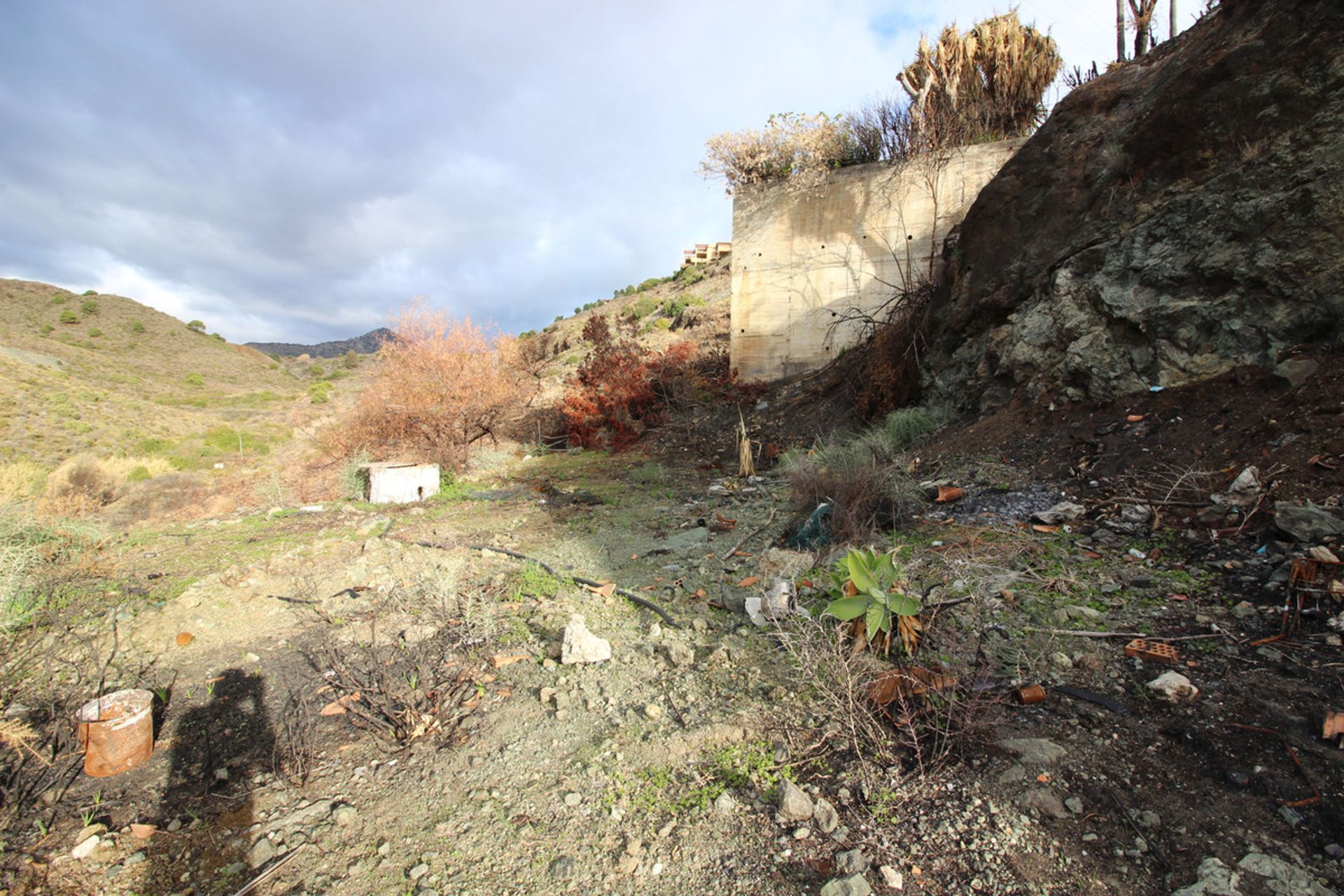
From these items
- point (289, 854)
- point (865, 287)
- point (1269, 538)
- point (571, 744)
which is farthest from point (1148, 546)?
point (865, 287)

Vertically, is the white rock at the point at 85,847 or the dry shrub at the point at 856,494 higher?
the dry shrub at the point at 856,494

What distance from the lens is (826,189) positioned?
435 inches

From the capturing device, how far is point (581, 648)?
305 centimetres

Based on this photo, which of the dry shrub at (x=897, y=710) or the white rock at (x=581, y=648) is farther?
the white rock at (x=581, y=648)

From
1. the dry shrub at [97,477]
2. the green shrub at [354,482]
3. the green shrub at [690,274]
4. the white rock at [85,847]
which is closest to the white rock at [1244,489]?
the white rock at [85,847]

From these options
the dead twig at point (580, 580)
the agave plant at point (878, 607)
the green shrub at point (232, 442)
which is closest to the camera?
the agave plant at point (878, 607)

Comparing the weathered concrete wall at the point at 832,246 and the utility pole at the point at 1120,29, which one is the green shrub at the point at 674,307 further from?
the utility pole at the point at 1120,29

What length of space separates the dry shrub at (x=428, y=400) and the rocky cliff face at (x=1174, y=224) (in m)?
7.96

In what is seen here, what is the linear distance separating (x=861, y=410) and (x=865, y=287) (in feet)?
10.8

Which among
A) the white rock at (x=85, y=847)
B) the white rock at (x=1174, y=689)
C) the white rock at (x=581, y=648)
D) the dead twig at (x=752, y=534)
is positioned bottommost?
the white rock at (x=85, y=847)

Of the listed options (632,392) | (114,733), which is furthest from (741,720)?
(632,392)

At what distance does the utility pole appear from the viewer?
29.0ft

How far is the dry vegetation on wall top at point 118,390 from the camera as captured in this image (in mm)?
15289

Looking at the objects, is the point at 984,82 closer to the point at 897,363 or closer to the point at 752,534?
the point at 897,363
